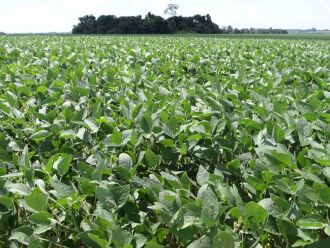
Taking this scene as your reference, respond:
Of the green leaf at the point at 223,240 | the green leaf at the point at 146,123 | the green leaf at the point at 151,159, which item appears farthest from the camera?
the green leaf at the point at 146,123

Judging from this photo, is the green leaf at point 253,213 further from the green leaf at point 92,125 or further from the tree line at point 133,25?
the tree line at point 133,25

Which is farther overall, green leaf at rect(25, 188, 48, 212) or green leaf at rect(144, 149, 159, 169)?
green leaf at rect(144, 149, 159, 169)

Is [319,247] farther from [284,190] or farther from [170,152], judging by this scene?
[170,152]

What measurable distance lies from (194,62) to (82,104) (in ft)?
10.8

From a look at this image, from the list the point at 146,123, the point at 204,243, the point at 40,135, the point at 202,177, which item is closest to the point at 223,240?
the point at 204,243

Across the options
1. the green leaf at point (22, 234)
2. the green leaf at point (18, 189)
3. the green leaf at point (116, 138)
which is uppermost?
the green leaf at point (116, 138)

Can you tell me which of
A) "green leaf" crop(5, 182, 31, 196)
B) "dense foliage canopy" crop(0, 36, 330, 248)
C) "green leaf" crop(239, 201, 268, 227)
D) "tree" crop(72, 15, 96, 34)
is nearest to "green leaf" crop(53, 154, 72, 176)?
"dense foliage canopy" crop(0, 36, 330, 248)

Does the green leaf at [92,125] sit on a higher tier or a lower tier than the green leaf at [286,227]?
higher

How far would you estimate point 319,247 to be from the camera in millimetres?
1246

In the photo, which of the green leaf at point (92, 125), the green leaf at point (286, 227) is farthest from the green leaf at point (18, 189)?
the green leaf at point (286, 227)

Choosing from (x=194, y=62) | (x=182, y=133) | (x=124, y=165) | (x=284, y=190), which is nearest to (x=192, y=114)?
(x=182, y=133)

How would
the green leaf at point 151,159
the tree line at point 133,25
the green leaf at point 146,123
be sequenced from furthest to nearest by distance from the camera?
the tree line at point 133,25 → the green leaf at point 146,123 → the green leaf at point 151,159

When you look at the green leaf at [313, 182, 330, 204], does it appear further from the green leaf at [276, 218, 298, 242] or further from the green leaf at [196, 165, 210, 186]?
the green leaf at [196, 165, 210, 186]

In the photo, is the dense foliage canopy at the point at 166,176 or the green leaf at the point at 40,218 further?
the green leaf at the point at 40,218
